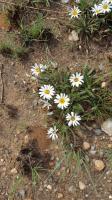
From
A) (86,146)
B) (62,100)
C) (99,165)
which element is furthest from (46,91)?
(99,165)

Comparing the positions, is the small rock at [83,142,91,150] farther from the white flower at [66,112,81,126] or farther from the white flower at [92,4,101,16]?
the white flower at [92,4,101,16]

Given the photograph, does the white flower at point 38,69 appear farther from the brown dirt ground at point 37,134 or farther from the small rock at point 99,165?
the small rock at point 99,165

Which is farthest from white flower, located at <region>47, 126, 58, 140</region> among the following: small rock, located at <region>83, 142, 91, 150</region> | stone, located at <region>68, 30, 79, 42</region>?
stone, located at <region>68, 30, 79, 42</region>

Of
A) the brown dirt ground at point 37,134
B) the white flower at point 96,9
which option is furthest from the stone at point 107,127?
the white flower at point 96,9

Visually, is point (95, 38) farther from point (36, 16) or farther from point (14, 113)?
point (14, 113)

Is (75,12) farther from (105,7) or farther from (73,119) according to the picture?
(73,119)

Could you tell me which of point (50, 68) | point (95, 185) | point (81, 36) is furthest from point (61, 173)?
point (81, 36)
